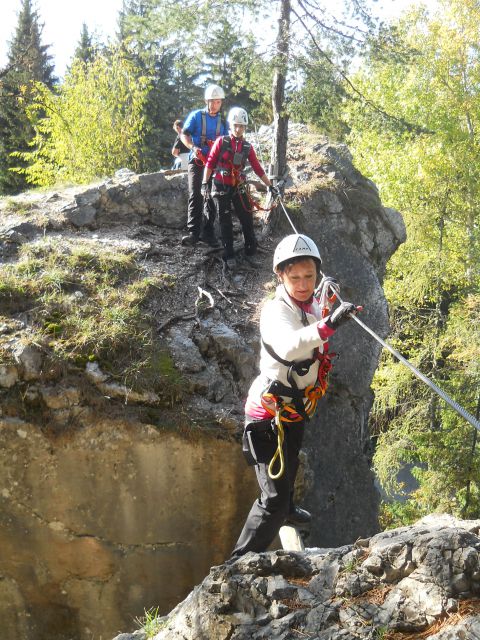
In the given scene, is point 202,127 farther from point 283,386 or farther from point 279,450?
point 279,450

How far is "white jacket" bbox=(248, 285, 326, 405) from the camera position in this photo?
4.04 m

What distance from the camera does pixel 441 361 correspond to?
18828 millimetres

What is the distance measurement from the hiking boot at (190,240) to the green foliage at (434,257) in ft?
19.6

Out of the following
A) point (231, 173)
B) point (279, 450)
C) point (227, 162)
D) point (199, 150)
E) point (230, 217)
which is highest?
point (199, 150)

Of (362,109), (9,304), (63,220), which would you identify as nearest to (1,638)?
(9,304)

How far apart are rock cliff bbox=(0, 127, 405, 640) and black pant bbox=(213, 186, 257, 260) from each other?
2.32 ft

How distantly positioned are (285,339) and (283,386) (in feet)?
1.55

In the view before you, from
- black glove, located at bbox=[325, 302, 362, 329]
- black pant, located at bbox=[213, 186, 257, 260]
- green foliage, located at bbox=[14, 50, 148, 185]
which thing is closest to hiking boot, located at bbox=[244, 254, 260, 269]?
black pant, located at bbox=[213, 186, 257, 260]

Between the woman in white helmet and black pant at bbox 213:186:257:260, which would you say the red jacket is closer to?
black pant at bbox 213:186:257:260

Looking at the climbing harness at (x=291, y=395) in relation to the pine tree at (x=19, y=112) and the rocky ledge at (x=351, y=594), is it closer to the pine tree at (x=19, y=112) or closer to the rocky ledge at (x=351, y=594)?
the rocky ledge at (x=351, y=594)

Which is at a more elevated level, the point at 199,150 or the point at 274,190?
the point at 199,150

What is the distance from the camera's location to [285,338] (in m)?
4.17

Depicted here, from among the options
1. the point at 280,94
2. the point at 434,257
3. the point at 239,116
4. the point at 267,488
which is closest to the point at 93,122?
the point at 434,257

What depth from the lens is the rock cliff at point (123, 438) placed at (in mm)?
6117
